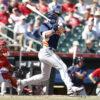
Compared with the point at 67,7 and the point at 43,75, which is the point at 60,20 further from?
the point at 43,75

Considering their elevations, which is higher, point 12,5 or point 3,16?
point 12,5

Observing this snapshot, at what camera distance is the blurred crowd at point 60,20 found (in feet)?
41.1

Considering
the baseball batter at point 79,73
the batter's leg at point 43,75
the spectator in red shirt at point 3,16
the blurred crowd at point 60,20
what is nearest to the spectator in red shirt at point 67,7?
the blurred crowd at point 60,20

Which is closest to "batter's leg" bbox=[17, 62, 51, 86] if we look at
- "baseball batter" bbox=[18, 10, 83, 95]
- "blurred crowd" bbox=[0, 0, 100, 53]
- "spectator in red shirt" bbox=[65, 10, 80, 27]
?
"baseball batter" bbox=[18, 10, 83, 95]

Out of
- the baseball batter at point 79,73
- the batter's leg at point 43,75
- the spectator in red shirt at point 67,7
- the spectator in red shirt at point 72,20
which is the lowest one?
the baseball batter at point 79,73

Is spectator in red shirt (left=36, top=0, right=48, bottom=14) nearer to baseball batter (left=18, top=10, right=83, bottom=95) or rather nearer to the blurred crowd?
the blurred crowd

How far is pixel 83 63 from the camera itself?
11164 mm

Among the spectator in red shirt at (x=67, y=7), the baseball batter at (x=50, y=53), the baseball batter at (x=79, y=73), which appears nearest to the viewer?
the baseball batter at (x=50, y=53)

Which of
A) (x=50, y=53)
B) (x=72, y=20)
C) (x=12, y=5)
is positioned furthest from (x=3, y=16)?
(x=50, y=53)

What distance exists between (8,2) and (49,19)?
586 centimetres

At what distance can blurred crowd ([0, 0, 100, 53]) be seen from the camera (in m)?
12.5

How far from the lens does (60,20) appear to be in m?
13.5

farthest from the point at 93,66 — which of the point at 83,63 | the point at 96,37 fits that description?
the point at 96,37

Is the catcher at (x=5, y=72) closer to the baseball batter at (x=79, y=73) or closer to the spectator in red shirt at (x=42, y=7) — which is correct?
the baseball batter at (x=79, y=73)
